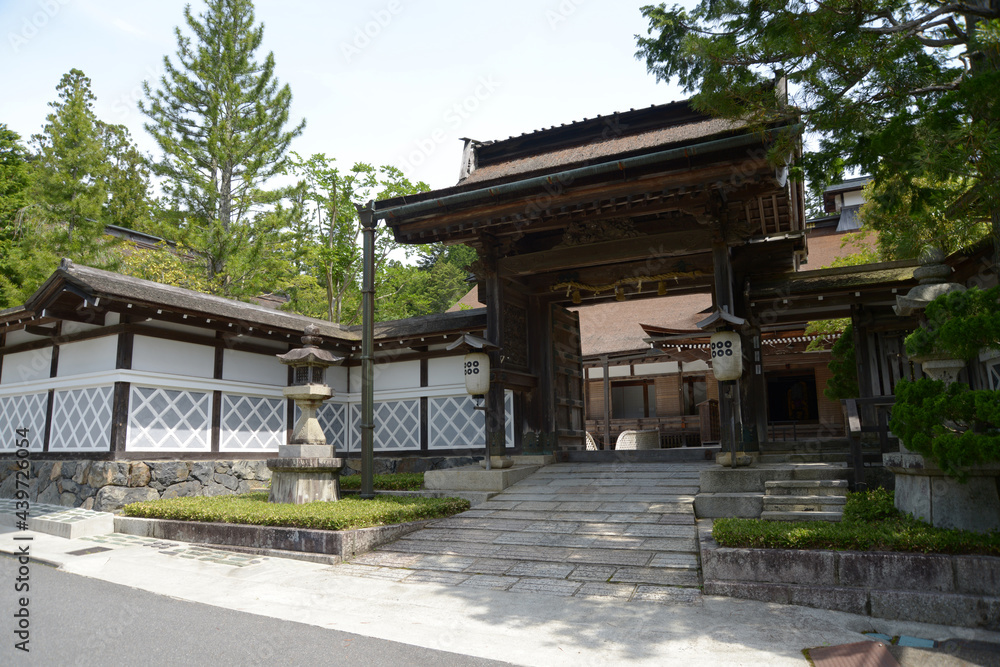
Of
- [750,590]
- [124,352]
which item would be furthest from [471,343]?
[124,352]

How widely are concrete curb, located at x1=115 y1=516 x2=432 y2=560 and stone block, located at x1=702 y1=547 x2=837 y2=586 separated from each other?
4240mm

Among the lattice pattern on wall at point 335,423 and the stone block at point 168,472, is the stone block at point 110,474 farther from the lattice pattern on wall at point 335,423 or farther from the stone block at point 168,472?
the lattice pattern on wall at point 335,423

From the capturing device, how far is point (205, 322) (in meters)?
12.4

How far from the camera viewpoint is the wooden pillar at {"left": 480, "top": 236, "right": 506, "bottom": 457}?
1126 centimetres

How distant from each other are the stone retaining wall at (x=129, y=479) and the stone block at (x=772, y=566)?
8238mm

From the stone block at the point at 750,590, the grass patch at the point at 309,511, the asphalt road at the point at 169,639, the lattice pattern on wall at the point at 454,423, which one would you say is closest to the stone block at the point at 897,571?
the stone block at the point at 750,590

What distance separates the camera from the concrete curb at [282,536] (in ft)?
25.6

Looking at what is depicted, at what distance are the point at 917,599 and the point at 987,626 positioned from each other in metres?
0.48

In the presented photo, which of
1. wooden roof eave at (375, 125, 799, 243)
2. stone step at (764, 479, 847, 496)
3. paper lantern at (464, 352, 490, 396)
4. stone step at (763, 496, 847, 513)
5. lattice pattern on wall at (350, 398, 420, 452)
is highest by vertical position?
wooden roof eave at (375, 125, 799, 243)

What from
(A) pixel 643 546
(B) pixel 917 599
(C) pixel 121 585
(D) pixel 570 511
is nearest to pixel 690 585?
(A) pixel 643 546

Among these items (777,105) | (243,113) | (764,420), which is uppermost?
(243,113)

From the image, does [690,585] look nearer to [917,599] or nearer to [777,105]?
[917,599]

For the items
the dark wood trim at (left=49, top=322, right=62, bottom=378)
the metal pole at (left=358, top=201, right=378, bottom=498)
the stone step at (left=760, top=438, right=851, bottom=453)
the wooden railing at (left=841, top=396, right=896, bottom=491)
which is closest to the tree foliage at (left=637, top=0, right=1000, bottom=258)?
the wooden railing at (left=841, top=396, right=896, bottom=491)

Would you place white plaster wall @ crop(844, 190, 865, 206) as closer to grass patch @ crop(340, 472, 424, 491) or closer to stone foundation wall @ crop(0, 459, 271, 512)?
grass patch @ crop(340, 472, 424, 491)
